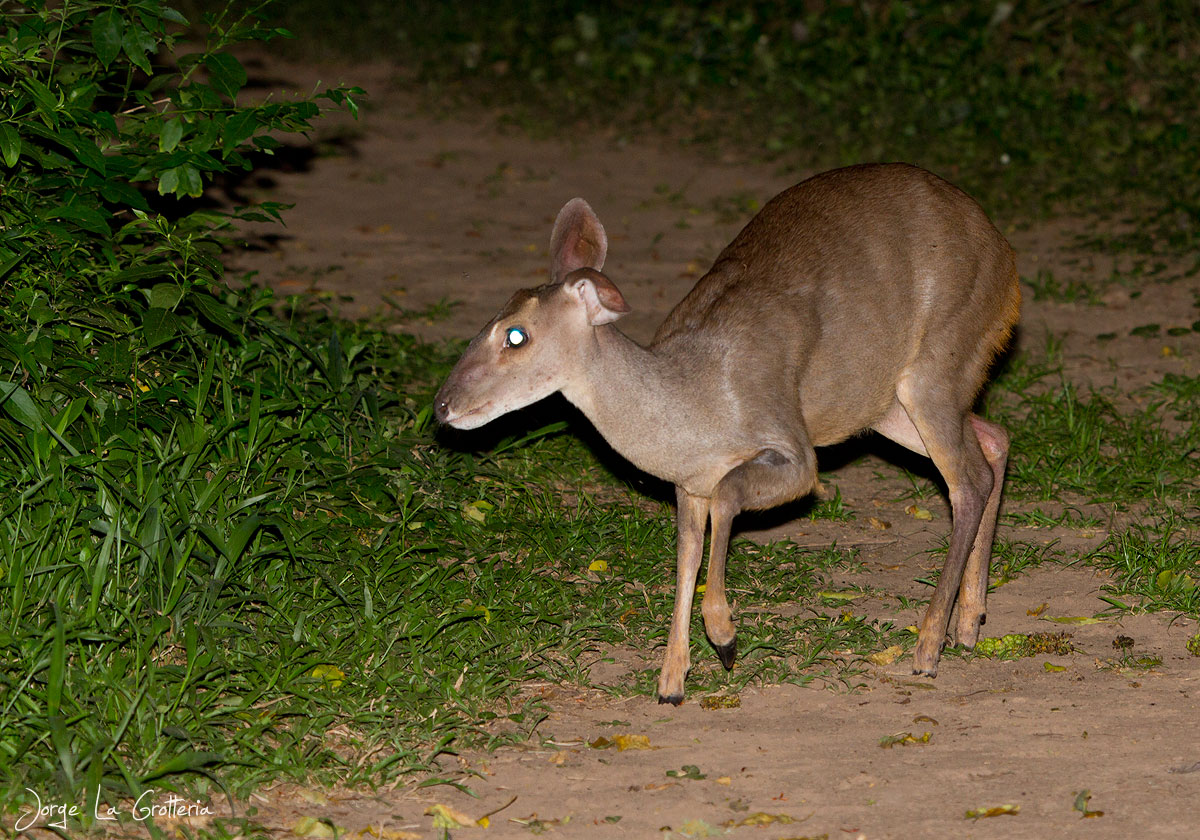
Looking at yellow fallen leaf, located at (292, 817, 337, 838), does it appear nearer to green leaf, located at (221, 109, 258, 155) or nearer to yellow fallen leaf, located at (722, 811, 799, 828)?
yellow fallen leaf, located at (722, 811, 799, 828)

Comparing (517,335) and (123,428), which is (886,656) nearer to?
(517,335)

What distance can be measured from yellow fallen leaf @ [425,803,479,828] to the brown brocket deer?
917 millimetres

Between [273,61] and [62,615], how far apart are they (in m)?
11.5

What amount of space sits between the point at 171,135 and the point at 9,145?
545mm

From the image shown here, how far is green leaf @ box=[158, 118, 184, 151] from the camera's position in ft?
15.6

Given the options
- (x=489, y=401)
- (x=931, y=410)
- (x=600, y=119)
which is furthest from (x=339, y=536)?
(x=600, y=119)

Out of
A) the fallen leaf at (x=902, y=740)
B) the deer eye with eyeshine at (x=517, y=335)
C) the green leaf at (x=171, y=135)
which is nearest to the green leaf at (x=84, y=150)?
the green leaf at (x=171, y=135)

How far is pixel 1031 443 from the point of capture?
20.8ft

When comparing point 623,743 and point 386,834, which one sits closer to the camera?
point 386,834

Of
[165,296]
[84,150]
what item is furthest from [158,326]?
[84,150]

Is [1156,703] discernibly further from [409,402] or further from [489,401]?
[409,402]

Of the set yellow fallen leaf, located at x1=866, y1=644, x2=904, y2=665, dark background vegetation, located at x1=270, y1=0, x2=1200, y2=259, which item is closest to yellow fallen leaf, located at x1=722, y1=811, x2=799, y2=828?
yellow fallen leaf, located at x1=866, y1=644, x2=904, y2=665

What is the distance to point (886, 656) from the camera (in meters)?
4.66

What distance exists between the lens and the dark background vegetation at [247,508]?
3959 mm
